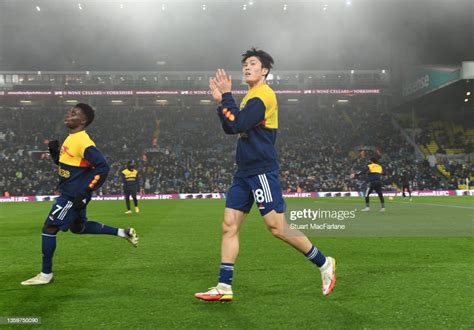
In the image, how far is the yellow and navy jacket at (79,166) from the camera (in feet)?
18.8

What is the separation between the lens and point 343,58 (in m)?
44.7

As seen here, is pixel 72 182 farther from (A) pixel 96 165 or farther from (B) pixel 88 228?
(B) pixel 88 228

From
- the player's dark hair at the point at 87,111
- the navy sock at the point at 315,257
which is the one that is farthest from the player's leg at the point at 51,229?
the navy sock at the point at 315,257

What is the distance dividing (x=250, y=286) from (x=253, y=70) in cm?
245

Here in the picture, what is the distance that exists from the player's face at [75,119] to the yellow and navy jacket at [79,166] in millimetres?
126

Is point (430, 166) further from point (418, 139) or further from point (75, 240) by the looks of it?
point (75, 240)

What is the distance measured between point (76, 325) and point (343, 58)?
1730 inches

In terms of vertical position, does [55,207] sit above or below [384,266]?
above

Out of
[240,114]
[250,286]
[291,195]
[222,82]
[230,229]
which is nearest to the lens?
[240,114]

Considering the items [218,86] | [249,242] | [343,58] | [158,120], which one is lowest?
[249,242]

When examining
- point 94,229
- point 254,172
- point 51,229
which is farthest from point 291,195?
point 254,172

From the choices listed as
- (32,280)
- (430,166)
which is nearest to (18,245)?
(32,280)

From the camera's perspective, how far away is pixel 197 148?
44969 mm

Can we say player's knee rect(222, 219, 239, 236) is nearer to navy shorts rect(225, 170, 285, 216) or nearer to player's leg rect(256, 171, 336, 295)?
navy shorts rect(225, 170, 285, 216)
